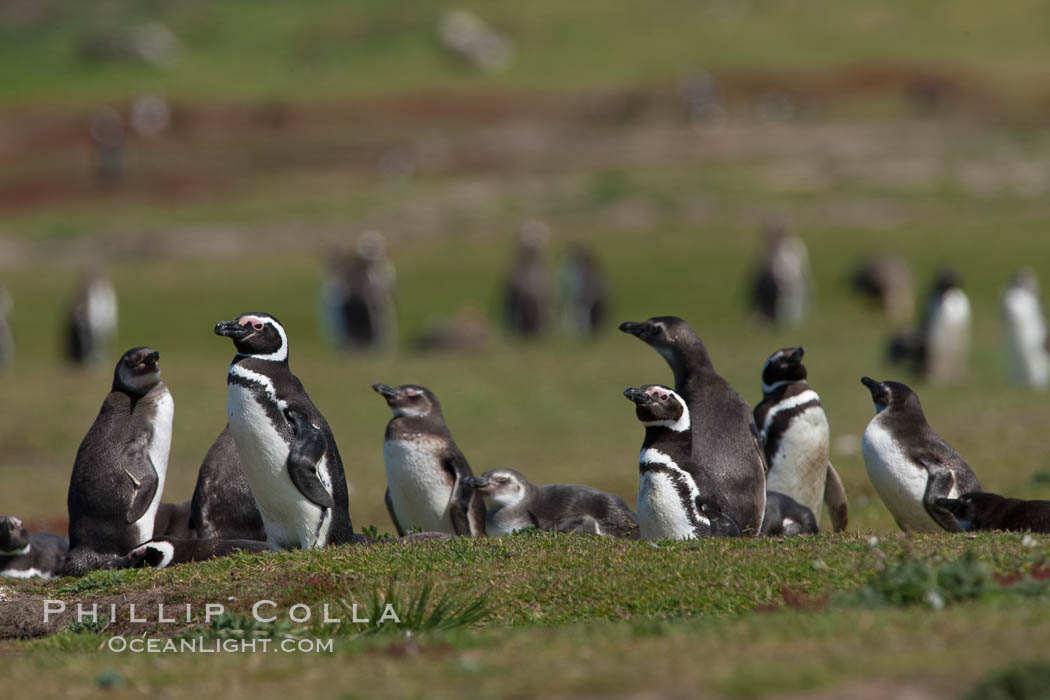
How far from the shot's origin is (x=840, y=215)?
41.2 meters

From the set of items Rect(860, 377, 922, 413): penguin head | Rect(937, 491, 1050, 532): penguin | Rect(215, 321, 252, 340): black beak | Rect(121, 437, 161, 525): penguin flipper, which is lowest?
Rect(937, 491, 1050, 532): penguin

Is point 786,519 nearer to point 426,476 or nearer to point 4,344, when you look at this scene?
point 426,476

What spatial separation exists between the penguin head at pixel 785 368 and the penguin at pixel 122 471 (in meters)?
4.51

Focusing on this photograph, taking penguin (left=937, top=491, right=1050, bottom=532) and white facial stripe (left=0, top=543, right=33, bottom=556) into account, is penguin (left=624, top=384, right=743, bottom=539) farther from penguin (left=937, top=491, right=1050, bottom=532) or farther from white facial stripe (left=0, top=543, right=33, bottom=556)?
white facial stripe (left=0, top=543, right=33, bottom=556)

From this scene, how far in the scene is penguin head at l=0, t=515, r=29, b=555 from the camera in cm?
1013

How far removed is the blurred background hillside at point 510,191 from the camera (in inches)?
840

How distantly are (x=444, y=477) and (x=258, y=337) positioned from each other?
177cm

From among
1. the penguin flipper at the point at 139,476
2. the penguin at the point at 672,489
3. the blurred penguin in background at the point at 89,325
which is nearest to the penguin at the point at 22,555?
the penguin flipper at the point at 139,476

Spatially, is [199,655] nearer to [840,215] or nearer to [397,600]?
[397,600]

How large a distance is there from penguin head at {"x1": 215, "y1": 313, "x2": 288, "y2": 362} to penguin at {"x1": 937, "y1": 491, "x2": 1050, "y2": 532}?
4.47m

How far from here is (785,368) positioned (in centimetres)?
1097

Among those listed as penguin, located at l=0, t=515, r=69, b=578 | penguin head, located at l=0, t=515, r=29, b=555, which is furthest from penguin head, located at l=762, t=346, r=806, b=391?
penguin head, located at l=0, t=515, r=29, b=555

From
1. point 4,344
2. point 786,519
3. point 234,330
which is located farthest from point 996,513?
point 4,344

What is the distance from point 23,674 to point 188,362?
2088 centimetres
